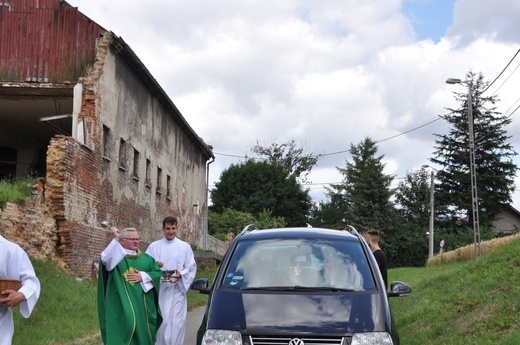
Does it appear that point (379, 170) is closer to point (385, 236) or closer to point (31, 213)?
point (385, 236)

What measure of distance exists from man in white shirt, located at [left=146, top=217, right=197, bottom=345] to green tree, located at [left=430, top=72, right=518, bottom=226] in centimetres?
5736

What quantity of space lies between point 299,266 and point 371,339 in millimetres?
1280

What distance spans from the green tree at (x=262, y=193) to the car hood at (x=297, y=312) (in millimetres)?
62549

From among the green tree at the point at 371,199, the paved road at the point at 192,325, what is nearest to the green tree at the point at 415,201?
the green tree at the point at 371,199

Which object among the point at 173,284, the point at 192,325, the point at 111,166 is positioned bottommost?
the point at 192,325

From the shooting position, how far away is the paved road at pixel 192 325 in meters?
12.2

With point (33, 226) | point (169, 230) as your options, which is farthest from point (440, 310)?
point (33, 226)

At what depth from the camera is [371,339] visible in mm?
5918

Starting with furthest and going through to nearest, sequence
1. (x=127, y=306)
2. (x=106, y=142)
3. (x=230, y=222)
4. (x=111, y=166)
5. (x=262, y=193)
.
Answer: (x=262, y=193) → (x=230, y=222) → (x=111, y=166) → (x=106, y=142) → (x=127, y=306)

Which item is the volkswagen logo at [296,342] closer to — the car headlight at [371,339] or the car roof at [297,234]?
the car headlight at [371,339]

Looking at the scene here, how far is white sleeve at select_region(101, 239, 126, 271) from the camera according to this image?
335 inches

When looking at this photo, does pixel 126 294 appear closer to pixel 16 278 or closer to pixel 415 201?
pixel 16 278

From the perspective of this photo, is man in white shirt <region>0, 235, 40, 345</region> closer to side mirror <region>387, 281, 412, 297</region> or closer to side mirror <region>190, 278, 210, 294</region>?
side mirror <region>190, 278, 210, 294</region>

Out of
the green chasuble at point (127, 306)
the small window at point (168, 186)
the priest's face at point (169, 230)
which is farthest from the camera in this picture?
the small window at point (168, 186)
